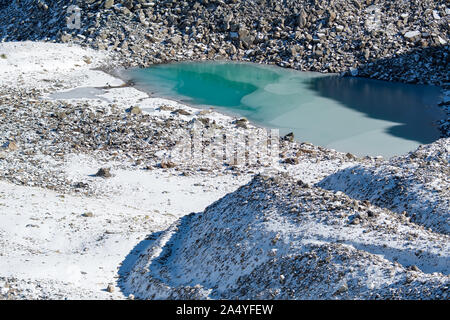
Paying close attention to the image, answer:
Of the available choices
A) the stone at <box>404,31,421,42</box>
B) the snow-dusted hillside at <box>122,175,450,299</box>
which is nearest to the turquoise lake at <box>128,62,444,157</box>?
the stone at <box>404,31,421,42</box>

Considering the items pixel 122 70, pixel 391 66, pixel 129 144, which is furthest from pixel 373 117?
pixel 122 70

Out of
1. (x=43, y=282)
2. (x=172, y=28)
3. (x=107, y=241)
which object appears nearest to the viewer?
(x=43, y=282)

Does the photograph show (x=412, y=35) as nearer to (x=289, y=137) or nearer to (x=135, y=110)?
(x=289, y=137)

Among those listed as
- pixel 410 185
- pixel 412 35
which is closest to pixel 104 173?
pixel 410 185

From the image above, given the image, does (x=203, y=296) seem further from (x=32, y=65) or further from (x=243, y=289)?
(x=32, y=65)

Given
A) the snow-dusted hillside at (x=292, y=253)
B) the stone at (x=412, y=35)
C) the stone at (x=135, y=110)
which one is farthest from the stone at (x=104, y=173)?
the stone at (x=412, y=35)

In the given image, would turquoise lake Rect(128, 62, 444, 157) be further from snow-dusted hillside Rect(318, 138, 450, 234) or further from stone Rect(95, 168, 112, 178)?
stone Rect(95, 168, 112, 178)
